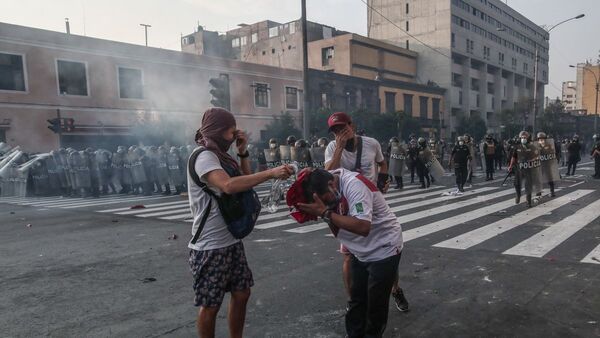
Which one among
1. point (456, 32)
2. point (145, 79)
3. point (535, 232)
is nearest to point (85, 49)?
point (145, 79)

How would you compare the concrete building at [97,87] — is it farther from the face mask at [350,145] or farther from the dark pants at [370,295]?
the dark pants at [370,295]

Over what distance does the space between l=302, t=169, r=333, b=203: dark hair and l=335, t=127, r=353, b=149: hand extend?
59.4 inches

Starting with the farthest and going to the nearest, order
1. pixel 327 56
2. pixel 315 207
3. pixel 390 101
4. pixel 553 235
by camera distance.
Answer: pixel 327 56, pixel 390 101, pixel 553 235, pixel 315 207

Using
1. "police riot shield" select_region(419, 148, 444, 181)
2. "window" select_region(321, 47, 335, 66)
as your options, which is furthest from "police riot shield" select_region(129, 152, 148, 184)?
"window" select_region(321, 47, 335, 66)

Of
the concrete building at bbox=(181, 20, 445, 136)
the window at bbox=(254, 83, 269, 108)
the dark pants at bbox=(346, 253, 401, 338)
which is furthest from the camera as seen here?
the concrete building at bbox=(181, 20, 445, 136)

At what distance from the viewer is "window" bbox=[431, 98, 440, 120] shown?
5297 cm

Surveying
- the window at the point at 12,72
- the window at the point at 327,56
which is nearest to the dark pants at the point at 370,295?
the window at the point at 12,72

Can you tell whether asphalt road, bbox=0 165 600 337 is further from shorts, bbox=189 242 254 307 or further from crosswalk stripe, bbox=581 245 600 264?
shorts, bbox=189 242 254 307

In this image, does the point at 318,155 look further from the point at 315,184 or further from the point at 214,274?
the point at 315,184

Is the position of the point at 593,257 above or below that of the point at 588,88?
below

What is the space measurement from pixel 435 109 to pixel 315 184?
5425 cm

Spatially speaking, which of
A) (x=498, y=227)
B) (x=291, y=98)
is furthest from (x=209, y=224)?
(x=291, y=98)

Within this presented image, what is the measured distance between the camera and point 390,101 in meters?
46.0

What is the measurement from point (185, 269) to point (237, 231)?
2952mm
